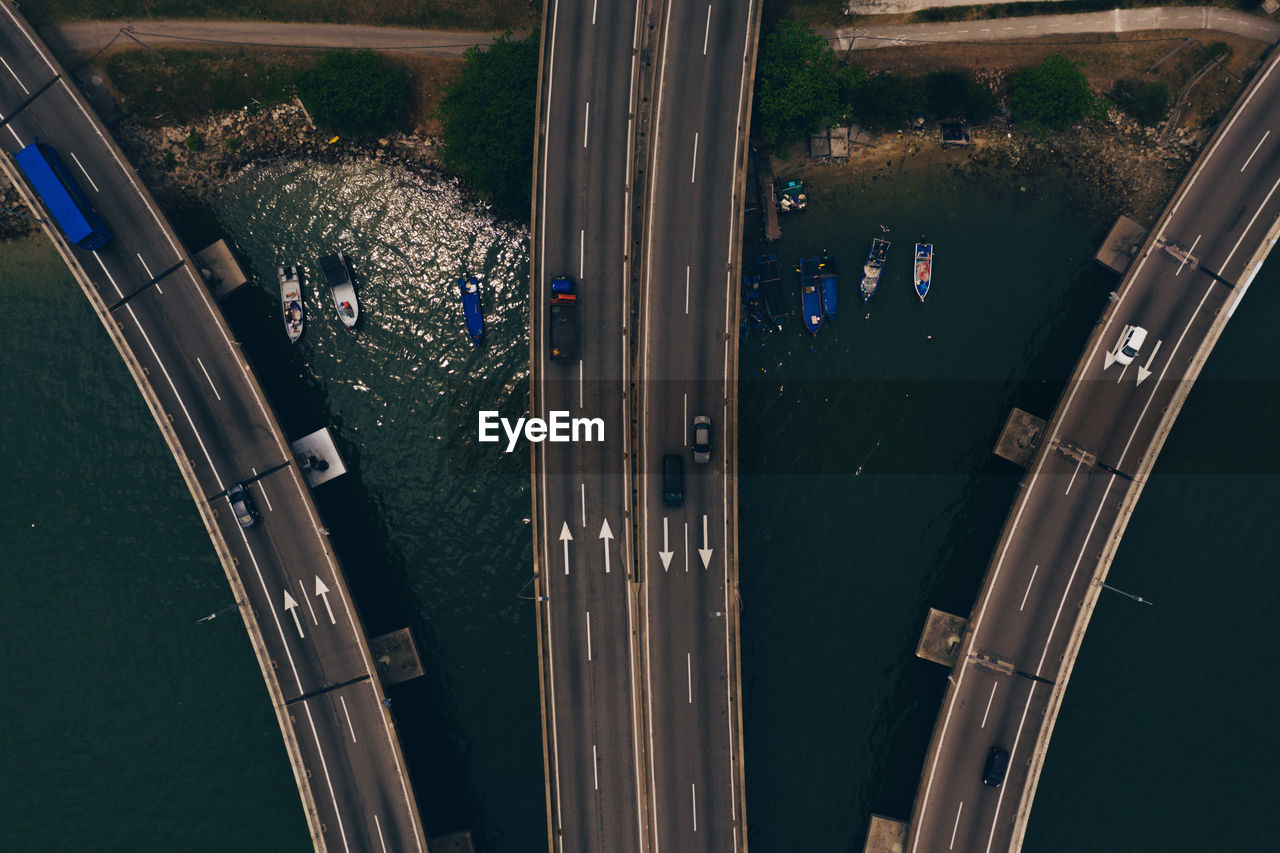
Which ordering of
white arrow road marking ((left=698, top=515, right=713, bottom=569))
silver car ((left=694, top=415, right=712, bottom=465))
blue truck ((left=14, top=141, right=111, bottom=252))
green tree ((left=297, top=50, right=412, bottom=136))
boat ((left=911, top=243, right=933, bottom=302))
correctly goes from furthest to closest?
1. boat ((left=911, top=243, right=933, bottom=302))
2. green tree ((left=297, top=50, right=412, bottom=136))
3. blue truck ((left=14, top=141, right=111, bottom=252))
4. white arrow road marking ((left=698, top=515, right=713, bottom=569))
5. silver car ((left=694, top=415, right=712, bottom=465))

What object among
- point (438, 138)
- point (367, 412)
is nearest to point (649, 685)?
point (367, 412)

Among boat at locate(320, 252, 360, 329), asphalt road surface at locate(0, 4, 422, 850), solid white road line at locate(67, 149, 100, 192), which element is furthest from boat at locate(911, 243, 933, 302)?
solid white road line at locate(67, 149, 100, 192)

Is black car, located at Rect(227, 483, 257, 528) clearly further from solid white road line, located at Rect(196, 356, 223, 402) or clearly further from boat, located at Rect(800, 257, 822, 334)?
boat, located at Rect(800, 257, 822, 334)

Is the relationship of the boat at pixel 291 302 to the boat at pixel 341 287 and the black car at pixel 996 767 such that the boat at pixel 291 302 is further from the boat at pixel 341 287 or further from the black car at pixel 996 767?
the black car at pixel 996 767

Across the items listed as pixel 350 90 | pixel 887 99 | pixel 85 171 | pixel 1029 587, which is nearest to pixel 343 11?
pixel 350 90

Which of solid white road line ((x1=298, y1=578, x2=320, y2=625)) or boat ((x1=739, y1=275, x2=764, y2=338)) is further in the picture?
boat ((x1=739, y1=275, x2=764, y2=338))

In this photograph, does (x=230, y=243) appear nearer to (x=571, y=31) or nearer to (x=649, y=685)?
(x=571, y=31)

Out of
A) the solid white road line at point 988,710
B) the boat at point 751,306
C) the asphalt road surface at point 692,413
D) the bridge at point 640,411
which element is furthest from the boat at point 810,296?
the solid white road line at point 988,710
